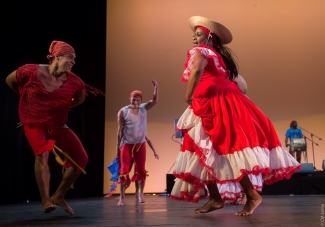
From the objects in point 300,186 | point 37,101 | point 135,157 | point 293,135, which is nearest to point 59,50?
point 37,101

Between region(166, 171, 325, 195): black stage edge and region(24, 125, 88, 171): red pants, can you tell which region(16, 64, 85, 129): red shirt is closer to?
region(24, 125, 88, 171): red pants

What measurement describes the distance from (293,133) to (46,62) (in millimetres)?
5331

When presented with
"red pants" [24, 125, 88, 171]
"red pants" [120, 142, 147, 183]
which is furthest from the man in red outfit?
"red pants" [120, 142, 147, 183]

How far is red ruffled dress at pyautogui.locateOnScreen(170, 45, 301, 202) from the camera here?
2.85 metres

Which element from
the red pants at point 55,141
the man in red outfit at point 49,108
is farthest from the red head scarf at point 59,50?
the red pants at point 55,141

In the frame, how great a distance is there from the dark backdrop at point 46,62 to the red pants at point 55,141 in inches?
118

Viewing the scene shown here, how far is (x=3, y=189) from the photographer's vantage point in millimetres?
6090

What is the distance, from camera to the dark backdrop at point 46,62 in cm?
614

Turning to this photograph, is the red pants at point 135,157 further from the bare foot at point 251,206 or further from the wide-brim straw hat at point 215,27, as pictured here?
the bare foot at point 251,206

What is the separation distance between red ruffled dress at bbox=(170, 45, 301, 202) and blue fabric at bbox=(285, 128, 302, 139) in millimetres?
6320

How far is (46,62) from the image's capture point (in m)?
6.81

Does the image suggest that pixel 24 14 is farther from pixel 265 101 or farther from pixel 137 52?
pixel 265 101

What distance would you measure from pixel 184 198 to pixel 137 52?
6.44m

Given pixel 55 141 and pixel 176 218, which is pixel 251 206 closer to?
pixel 176 218
